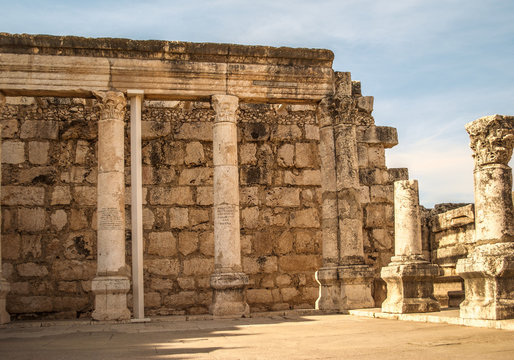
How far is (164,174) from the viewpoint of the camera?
14609 mm

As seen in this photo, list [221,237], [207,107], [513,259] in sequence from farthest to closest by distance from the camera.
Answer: [207,107], [221,237], [513,259]

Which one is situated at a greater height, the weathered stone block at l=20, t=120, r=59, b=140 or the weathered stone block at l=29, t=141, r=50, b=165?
the weathered stone block at l=20, t=120, r=59, b=140

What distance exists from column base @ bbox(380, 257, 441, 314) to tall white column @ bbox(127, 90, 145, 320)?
4660 mm

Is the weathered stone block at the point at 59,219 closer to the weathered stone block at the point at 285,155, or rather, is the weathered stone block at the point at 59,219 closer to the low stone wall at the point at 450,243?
the weathered stone block at the point at 285,155

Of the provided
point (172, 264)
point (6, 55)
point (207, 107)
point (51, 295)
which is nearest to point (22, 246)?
point (51, 295)

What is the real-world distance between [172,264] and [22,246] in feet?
10.7

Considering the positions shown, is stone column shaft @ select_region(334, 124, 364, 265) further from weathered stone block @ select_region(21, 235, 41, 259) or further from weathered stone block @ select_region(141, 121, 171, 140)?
weathered stone block @ select_region(21, 235, 41, 259)

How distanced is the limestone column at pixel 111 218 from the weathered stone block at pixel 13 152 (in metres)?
2.68

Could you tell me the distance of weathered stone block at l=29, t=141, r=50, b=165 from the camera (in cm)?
1418

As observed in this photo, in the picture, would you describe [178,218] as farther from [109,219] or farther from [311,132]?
[311,132]

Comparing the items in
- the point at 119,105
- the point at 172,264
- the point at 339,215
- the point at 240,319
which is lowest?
the point at 240,319

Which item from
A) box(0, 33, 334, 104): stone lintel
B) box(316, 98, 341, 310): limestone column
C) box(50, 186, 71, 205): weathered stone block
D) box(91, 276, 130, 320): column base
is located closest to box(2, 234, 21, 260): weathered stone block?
box(50, 186, 71, 205): weathered stone block

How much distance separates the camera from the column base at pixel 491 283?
856 cm

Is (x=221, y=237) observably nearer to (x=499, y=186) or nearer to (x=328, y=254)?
(x=328, y=254)
